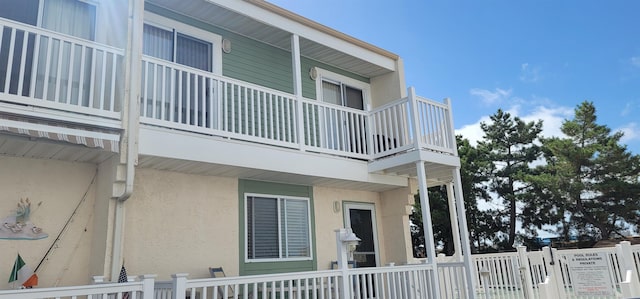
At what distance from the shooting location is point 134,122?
5.70 m

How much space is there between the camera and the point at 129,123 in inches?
223

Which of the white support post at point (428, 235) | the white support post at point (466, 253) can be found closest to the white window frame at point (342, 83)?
the white support post at point (428, 235)

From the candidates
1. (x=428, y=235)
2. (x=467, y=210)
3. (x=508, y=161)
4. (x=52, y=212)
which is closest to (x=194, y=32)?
(x=52, y=212)

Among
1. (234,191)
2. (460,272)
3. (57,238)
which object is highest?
(234,191)

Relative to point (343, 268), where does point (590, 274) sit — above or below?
below

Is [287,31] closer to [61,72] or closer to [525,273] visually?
[61,72]

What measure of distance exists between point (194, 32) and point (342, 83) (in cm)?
379

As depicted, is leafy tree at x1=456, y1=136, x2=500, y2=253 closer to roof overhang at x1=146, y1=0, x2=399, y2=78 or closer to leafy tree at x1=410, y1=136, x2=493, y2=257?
leafy tree at x1=410, y1=136, x2=493, y2=257

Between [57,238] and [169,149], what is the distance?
184 centimetres

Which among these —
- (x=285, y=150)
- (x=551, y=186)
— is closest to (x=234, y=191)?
(x=285, y=150)

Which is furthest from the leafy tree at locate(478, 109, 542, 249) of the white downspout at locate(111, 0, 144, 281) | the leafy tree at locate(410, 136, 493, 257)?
the white downspout at locate(111, 0, 144, 281)

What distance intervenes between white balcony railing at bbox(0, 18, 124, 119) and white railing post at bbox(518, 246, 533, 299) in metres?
9.01

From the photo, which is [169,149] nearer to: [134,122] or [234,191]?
[134,122]

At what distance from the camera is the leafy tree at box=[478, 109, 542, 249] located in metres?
23.0
